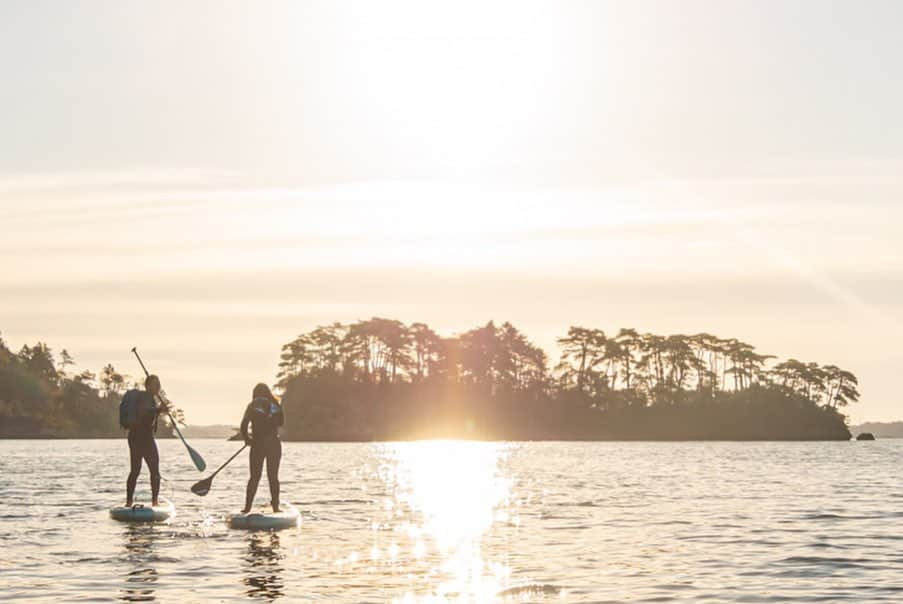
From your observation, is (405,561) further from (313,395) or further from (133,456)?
(313,395)

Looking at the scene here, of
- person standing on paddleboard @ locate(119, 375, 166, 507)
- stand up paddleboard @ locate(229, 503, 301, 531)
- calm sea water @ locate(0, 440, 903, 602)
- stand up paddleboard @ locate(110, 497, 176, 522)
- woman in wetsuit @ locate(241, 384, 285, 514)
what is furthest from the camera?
person standing on paddleboard @ locate(119, 375, 166, 507)

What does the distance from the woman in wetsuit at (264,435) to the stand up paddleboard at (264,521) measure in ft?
1.60

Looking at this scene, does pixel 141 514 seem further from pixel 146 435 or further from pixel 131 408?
pixel 131 408

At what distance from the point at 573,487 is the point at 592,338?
5884 inches

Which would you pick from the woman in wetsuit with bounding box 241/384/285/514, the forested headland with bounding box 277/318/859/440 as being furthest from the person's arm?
the forested headland with bounding box 277/318/859/440

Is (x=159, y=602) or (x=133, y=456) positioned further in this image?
(x=133, y=456)

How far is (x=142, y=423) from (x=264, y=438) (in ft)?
9.67

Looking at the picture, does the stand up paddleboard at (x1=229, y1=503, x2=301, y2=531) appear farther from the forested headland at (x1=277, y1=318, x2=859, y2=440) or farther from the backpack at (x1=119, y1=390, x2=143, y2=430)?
the forested headland at (x1=277, y1=318, x2=859, y2=440)

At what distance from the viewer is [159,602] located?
16859mm

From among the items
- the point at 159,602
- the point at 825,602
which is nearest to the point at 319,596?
the point at 159,602

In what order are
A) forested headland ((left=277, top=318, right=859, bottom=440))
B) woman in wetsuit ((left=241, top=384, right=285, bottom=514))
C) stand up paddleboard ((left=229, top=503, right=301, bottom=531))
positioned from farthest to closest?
forested headland ((left=277, top=318, right=859, bottom=440))
woman in wetsuit ((left=241, top=384, right=285, bottom=514))
stand up paddleboard ((left=229, top=503, right=301, bottom=531))

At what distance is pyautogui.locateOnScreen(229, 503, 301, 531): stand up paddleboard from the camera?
2661 cm

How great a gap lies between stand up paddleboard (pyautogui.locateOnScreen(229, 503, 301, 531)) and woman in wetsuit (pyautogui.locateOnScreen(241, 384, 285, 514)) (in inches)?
19.2

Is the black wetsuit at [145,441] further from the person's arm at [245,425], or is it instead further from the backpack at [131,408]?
the person's arm at [245,425]
